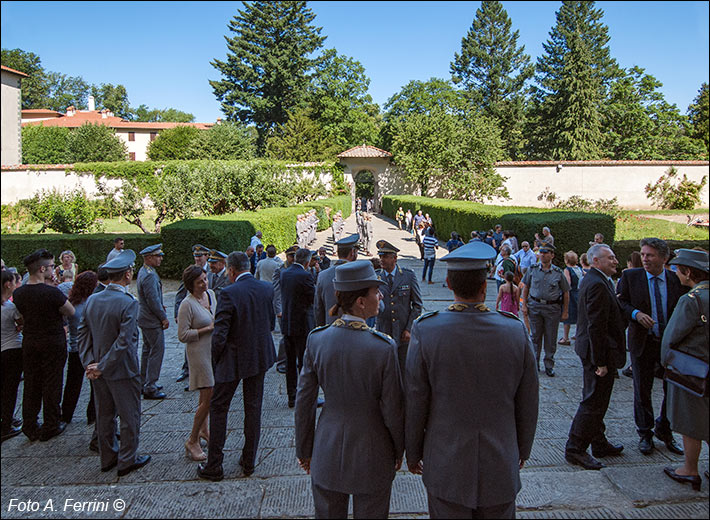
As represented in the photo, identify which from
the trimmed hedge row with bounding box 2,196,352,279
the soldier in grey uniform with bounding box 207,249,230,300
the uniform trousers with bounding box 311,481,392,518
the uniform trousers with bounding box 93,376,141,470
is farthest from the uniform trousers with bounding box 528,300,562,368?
the trimmed hedge row with bounding box 2,196,352,279

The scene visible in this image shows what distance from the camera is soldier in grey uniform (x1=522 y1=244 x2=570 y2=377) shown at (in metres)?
6.23

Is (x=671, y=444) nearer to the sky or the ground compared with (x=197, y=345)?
nearer to the ground

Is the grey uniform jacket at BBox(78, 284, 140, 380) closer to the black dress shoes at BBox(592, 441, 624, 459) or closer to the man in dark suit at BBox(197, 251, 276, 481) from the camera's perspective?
the man in dark suit at BBox(197, 251, 276, 481)

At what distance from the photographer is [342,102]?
47688 millimetres

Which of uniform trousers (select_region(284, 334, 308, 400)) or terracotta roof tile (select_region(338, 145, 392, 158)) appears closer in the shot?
uniform trousers (select_region(284, 334, 308, 400))

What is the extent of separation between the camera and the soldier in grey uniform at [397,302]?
16.0 feet

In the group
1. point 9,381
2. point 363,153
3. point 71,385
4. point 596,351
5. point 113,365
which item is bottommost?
point 71,385

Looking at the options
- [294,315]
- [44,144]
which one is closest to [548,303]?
[294,315]

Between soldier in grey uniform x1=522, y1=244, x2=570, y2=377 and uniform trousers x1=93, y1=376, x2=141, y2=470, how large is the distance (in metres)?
4.79

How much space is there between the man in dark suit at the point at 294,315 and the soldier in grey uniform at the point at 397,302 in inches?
34.5

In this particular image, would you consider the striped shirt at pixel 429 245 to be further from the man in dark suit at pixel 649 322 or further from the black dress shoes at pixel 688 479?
the black dress shoes at pixel 688 479

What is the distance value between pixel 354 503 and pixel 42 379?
11.5 ft

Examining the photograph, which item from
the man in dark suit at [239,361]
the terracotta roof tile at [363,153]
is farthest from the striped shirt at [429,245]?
the terracotta roof tile at [363,153]

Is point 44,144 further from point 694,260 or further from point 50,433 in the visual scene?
point 694,260
